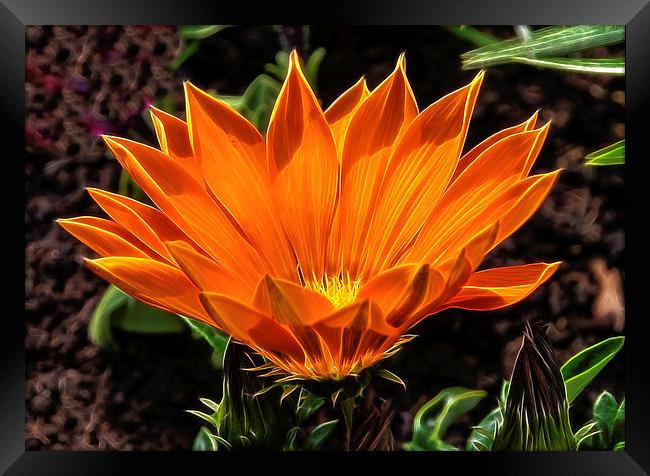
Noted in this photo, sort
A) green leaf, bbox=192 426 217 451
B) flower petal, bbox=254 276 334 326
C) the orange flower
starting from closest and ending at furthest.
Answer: flower petal, bbox=254 276 334 326, the orange flower, green leaf, bbox=192 426 217 451

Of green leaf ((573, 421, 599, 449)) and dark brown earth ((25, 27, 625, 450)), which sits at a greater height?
dark brown earth ((25, 27, 625, 450))

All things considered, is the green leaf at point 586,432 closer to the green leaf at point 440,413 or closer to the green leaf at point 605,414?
the green leaf at point 605,414

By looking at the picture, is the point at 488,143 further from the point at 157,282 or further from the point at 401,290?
the point at 157,282

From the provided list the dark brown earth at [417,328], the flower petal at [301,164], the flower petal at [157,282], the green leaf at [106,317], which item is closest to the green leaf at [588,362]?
the dark brown earth at [417,328]

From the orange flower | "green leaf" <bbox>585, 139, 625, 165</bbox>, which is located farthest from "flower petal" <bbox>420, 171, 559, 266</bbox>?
"green leaf" <bbox>585, 139, 625, 165</bbox>

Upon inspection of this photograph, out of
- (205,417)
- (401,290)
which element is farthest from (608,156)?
(205,417)

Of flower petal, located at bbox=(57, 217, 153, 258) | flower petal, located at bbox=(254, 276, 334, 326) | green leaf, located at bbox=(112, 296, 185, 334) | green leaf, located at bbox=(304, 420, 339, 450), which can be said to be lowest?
green leaf, located at bbox=(304, 420, 339, 450)

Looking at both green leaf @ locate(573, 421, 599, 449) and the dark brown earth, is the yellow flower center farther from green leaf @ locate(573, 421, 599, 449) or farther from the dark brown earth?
green leaf @ locate(573, 421, 599, 449)

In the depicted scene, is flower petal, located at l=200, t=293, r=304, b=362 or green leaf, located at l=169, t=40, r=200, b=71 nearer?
flower petal, located at l=200, t=293, r=304, b=362

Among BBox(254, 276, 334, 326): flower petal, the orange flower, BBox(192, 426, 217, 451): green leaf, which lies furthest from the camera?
BBox(192, 426, 217, 451): green leaf
